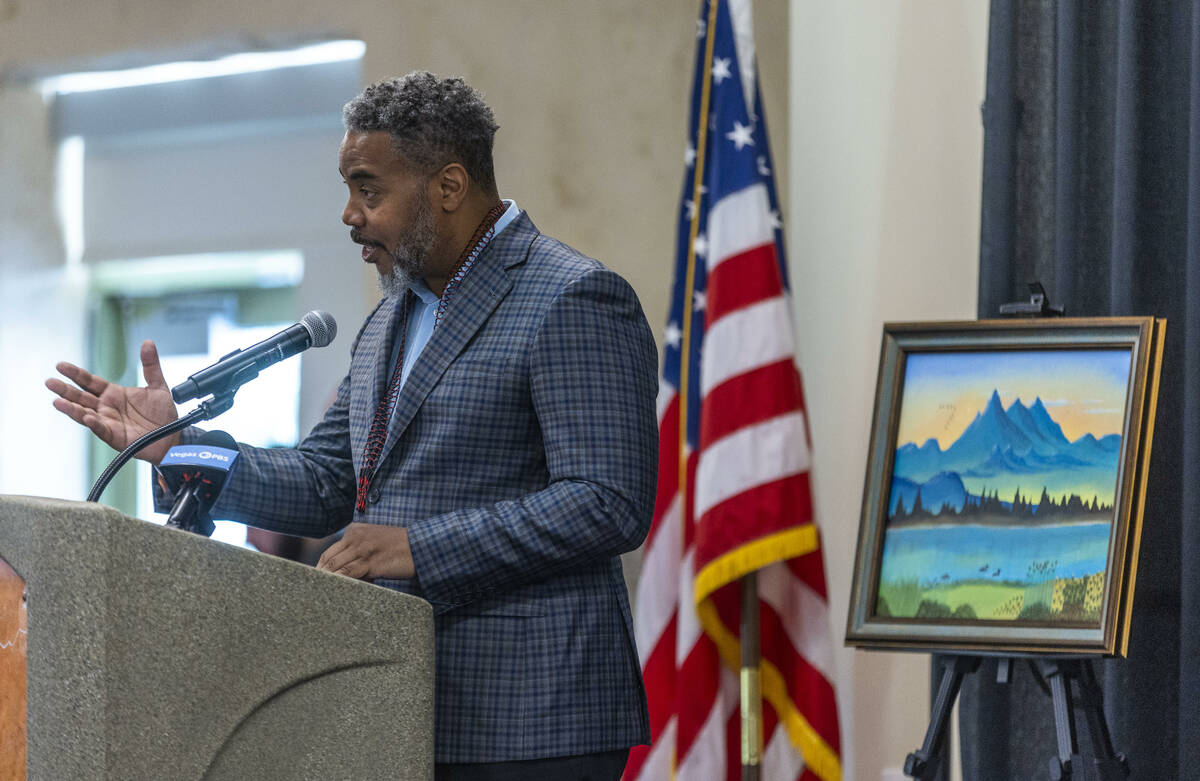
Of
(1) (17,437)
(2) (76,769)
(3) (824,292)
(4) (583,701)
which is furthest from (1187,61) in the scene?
(1) (17,437)

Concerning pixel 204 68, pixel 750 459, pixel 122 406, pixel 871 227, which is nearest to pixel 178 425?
pixel 122 406

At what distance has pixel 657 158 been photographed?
11.9 feet

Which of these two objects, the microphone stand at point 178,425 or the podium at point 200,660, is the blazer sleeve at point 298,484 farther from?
the podium at point 200,660

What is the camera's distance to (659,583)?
3.05m

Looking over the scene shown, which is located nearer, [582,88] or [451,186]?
[451,186]

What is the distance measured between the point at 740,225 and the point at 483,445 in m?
1.58

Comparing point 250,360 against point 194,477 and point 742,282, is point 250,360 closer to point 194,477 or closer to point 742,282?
point 194,477

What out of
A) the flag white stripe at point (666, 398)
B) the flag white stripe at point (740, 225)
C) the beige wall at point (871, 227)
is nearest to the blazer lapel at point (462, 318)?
the flag white stripe at point (740, 225)

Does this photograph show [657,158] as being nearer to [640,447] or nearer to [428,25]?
[428,25]

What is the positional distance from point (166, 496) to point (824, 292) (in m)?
2.11

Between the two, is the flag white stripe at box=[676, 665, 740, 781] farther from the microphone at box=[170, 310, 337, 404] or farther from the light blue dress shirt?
the microphone at box=[170, 310, 337, 404]

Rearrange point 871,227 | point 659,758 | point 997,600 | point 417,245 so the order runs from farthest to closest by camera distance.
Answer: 1. point 871,227
2. point 659,758
3. point 997,600
4. point 417,245

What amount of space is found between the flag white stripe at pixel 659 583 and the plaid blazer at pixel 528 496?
147cm

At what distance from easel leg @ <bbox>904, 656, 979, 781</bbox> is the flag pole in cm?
48
